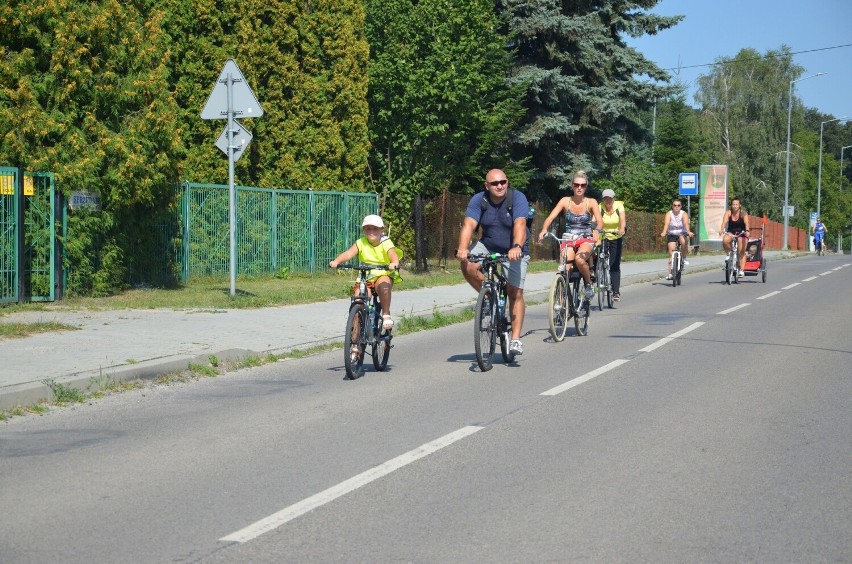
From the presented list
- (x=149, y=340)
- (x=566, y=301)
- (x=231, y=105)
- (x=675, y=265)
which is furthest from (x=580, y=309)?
(x=675, y=265)

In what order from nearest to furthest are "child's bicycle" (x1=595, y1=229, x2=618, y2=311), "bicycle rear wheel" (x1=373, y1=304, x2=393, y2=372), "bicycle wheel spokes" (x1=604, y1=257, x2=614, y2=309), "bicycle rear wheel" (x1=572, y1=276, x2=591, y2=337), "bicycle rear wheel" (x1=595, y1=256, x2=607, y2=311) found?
"bicycle rear wheel" (x1=373, y1=304, x2=393, y2=372) < "bicycle rear wheel" (x1=572, y1=276, x2=591, y2=337) < "child's bicycle" (x1=595, y1=229, x2=618, y2=311) < "bicycle rear wheel" (x1=595, y1=256, x2=607, y2=311) < "bicycle wheel spokes" (x1=604, y1=257, x2=614, y2=309)

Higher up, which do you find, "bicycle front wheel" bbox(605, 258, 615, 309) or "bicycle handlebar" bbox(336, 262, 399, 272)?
"bicycle handlebar" bbox(336, 262, 399, 272)

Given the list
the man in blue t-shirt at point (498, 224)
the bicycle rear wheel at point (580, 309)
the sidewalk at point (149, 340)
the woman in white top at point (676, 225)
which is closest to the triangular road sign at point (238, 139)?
the sidewalk at point (149, 340)

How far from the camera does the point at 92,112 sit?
1691 centimetres

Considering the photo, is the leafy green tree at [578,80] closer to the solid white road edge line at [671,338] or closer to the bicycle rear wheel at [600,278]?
the bicycle rear wheel at [600,278]

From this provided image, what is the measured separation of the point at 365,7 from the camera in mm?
30250

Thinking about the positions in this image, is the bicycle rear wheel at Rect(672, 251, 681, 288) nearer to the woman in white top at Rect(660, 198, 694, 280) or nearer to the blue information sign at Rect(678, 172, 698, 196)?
the woman in white top at Rect(660, 198, 694, 280)

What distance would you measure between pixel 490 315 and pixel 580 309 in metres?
3.71

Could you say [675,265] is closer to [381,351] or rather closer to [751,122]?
[381,351]

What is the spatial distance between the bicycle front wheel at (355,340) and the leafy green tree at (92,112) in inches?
294

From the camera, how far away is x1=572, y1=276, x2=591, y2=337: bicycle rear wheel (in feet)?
46.8

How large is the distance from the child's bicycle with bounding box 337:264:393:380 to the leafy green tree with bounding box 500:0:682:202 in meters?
25.8

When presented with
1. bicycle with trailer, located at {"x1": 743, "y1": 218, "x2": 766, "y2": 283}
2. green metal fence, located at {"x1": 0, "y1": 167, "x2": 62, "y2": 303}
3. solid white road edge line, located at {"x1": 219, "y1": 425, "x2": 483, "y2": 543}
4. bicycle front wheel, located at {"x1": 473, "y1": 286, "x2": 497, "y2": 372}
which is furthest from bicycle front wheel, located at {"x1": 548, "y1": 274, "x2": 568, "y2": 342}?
bicycle with trailer, located at {"x1": 743, "y1": 218, "x2": 766, "y2": 283}

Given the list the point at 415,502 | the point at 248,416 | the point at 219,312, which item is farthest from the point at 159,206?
the point at 415,502
